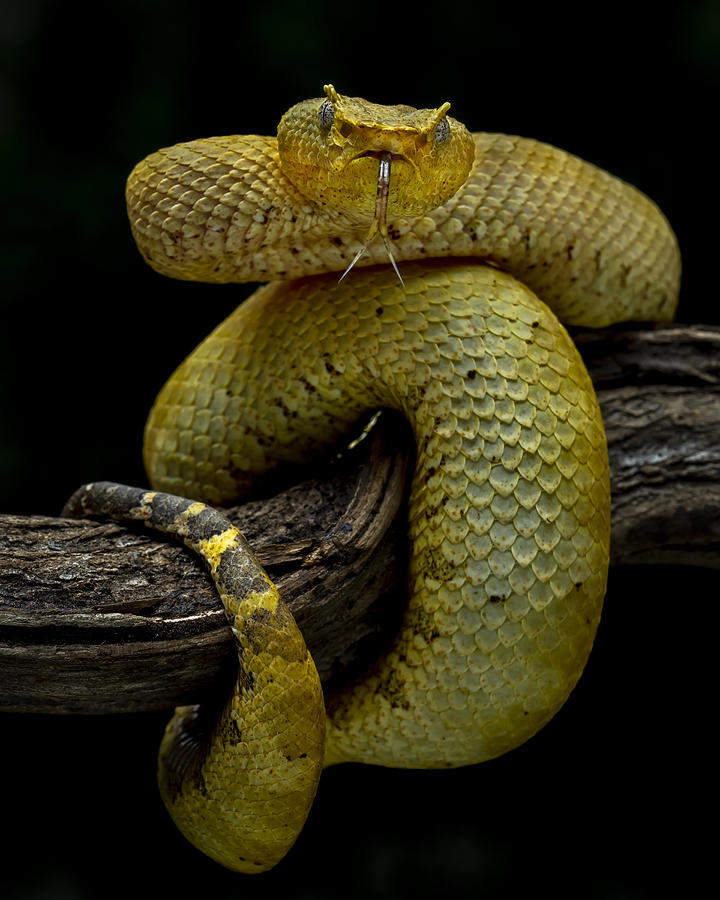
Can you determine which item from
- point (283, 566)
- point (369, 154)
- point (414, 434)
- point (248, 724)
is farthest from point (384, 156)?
point (248, 724)

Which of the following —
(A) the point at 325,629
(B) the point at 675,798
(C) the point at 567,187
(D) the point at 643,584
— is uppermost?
(C) the point at 567,187

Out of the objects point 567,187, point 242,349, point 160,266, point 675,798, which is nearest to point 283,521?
point 242,349

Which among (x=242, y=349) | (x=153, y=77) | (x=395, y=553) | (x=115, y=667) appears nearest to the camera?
(x=115, y=667)

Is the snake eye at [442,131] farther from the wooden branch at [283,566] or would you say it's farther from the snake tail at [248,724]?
the snake tail at [248,724]

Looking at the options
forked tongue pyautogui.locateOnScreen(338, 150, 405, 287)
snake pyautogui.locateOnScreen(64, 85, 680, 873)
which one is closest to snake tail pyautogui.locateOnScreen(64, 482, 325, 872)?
snake pyautogui.locateOnScreen(64, 85, 680, 873)

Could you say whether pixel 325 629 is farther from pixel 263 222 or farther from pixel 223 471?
pixel 263 222

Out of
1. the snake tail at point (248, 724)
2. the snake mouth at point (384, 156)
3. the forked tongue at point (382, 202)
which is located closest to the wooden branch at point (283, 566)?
the snake tail at point (248, 724)

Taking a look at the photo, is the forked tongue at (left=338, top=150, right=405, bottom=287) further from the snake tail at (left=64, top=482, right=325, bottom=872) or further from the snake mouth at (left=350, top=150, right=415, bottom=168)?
the snake tail at (left=64, top=482, right=325, bottom=872)
